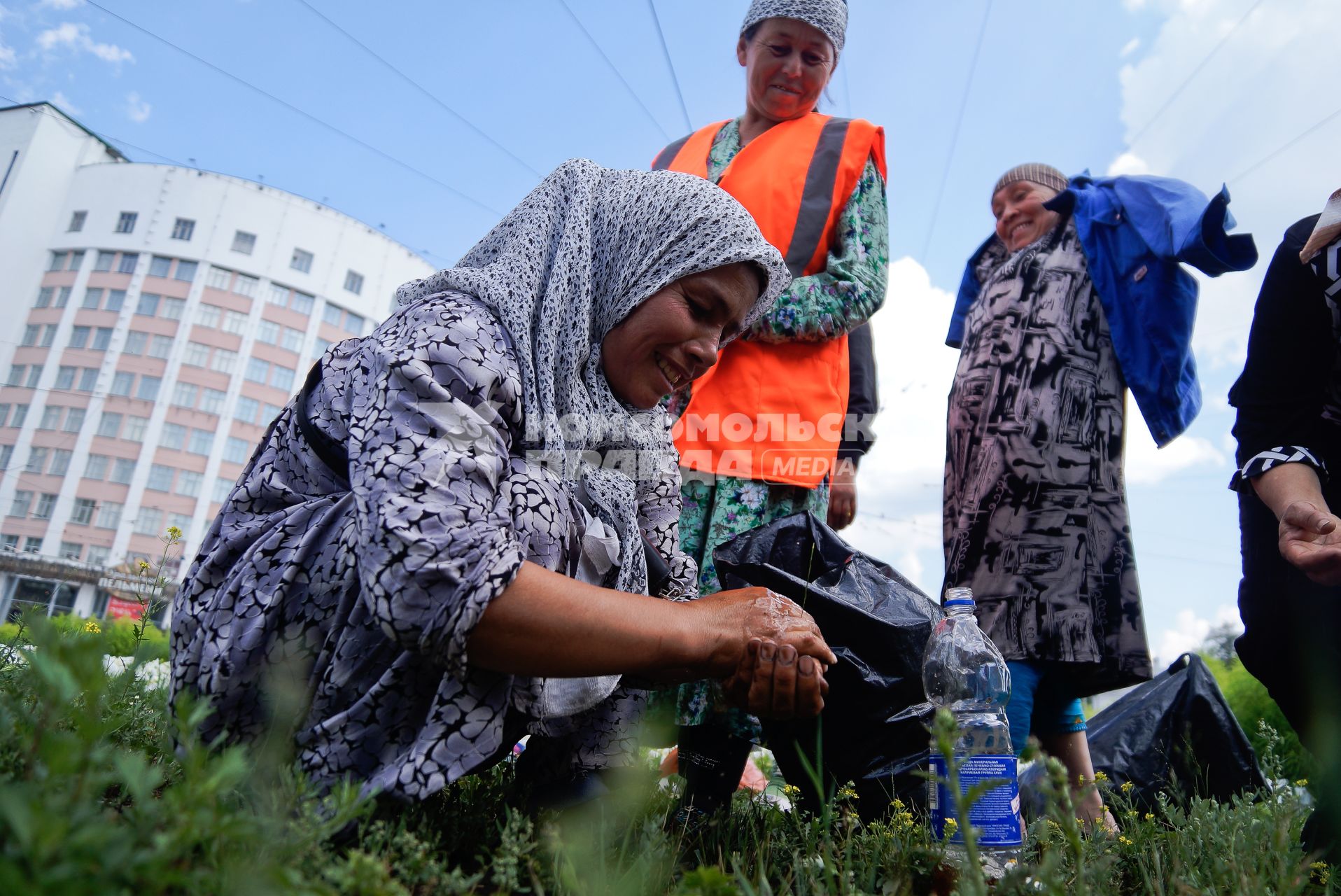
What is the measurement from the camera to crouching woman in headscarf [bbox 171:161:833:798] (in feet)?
4.41

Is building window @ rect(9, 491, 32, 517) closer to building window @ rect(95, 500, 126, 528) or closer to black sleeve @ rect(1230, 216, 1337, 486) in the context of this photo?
building window @ rect(95, 500, 126, 528)

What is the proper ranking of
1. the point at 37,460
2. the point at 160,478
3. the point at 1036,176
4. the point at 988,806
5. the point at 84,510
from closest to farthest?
the point at 988,806 < the point at 1036,176 < the point at 37,460 < the point at 84,510 < the point at 160,478

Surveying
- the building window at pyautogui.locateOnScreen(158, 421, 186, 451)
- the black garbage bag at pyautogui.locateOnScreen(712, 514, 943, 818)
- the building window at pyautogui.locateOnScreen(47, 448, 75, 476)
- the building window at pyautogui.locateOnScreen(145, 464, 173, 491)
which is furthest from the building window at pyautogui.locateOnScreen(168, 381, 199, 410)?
the black garbage bag at pyautogui.locateOnScreen(712, 514, 943, 818)

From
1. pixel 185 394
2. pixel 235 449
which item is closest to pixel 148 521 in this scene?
pixel 235 449

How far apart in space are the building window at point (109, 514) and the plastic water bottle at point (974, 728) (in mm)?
52742

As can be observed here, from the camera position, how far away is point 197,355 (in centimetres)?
4772

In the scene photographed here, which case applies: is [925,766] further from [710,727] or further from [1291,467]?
[1291,467]

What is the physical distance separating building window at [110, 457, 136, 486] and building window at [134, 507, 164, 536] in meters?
1.80

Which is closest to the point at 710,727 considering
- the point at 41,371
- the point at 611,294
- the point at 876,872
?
the point at 876,872

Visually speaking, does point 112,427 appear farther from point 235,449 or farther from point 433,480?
point 433,480

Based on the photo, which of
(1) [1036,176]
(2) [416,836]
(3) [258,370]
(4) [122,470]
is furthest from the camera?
(3) [258,370]

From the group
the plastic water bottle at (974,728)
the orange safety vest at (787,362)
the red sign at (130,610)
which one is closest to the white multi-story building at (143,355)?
the red sign at (130,610)

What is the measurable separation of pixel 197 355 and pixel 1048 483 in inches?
2120

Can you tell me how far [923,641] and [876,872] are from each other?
67 centimetres
